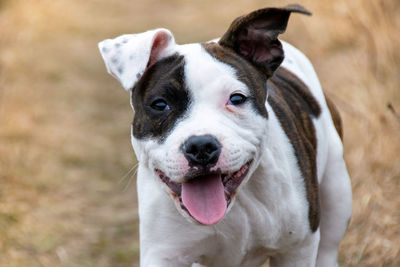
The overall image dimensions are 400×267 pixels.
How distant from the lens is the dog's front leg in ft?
14.7

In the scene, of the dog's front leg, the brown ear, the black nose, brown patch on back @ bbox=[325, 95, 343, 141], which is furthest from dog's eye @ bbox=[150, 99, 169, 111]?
brown patch on back @ bbox=[325, 95, 343, 141]

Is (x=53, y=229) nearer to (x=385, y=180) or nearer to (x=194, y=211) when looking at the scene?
(x=385, y=180)

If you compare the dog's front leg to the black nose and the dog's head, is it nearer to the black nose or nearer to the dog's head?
the dog's head

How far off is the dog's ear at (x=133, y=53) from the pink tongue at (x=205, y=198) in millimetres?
602

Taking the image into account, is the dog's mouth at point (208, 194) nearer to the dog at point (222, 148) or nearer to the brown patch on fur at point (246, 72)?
the dog at point (222, 148)

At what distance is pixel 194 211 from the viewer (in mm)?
3877

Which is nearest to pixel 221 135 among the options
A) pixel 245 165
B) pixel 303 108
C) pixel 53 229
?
pixel 245 165

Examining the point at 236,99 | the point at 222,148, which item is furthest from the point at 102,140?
the point at 222,148

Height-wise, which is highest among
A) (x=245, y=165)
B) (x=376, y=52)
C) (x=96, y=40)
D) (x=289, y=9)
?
(x=289, y=9)

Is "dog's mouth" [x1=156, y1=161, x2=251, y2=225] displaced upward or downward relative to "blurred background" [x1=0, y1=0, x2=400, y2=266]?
upward

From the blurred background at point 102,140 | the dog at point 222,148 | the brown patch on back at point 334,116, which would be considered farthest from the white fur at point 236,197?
the brown patch on back at point 334,116

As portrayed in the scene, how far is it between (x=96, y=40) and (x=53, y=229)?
6649 mm

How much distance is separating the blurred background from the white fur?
731 mm

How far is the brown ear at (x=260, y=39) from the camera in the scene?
427 centimetres
